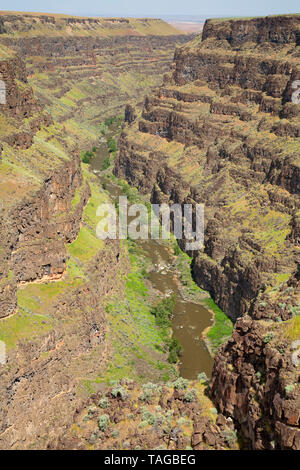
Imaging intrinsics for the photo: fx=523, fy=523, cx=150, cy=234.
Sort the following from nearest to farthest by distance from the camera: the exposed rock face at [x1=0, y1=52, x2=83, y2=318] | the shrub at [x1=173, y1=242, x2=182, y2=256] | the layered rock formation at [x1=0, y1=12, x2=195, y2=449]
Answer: the layered rock formation at [x1=0, y1=12, x2=195, y2=449] → the exposed rock face at [x1=0, y1=52, x2=83, y2=318] → the shrub at [x1=173, y1=242, x2=182, y2=256]

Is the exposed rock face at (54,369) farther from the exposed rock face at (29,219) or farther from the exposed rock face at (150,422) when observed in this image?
the exposed rock face at (150,422)

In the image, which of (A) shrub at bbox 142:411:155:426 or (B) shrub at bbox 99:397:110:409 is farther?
(B) shrub at bbox 99:397:110:409

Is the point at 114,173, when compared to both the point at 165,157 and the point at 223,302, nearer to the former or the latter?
the point at 165,157

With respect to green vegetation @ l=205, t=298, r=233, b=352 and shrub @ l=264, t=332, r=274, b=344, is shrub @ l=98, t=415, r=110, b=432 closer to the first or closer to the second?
shrub @ l=264, t=332, r=274, b=344

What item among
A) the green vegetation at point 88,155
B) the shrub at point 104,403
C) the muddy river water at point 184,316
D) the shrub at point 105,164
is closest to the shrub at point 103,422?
the shrub at point 104,403

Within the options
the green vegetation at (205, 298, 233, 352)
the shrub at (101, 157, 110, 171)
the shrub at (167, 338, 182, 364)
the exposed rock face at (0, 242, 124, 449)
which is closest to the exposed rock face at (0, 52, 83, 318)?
the exposed rock face at (0, 242, 124, 449)

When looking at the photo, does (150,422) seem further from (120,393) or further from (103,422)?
(120,393)

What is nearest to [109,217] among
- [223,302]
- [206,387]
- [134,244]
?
[134,244]
